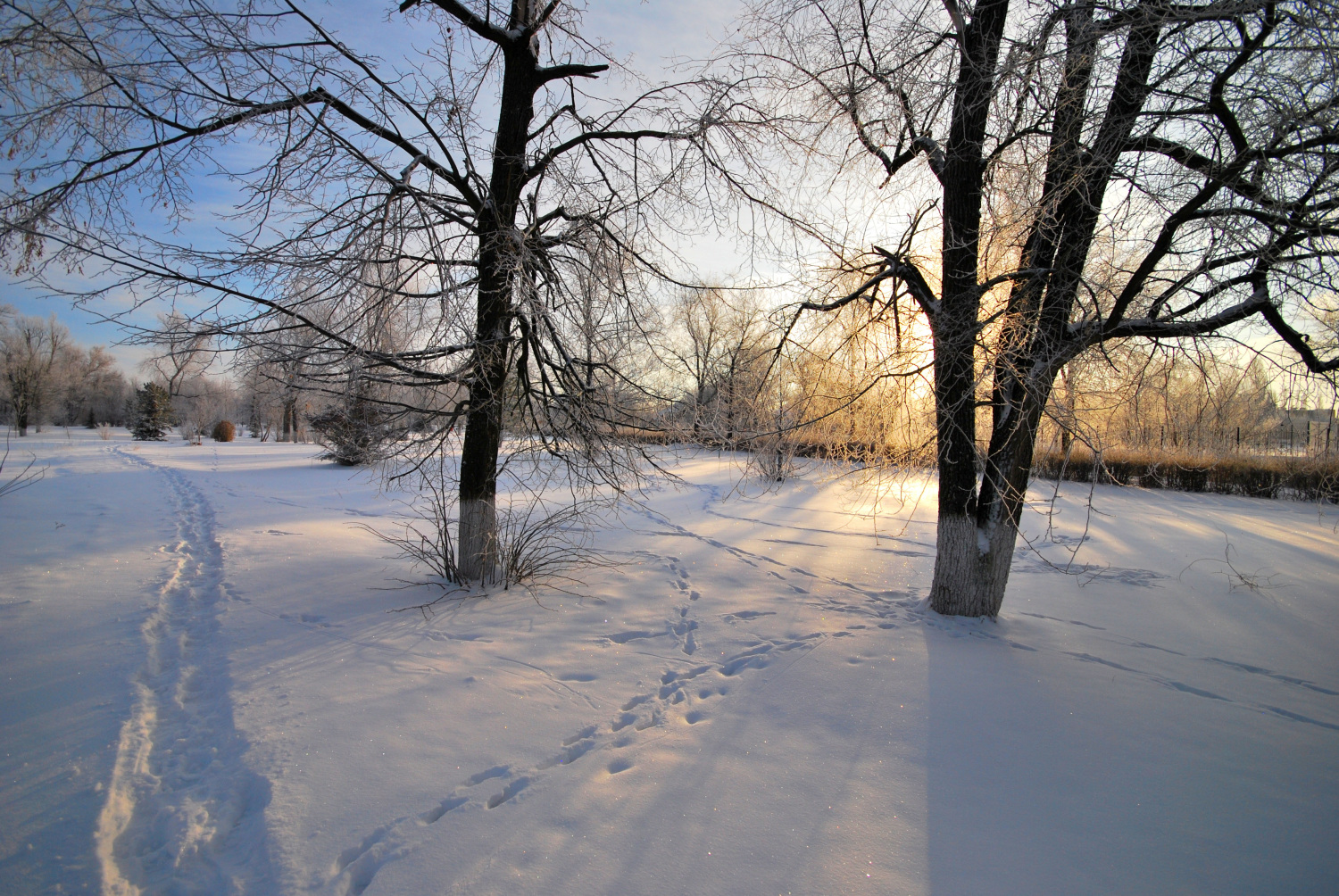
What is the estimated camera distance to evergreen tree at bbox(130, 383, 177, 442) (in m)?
32.8

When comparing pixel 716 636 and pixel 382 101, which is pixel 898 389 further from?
pixel 382 101

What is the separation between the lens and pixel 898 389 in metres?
5.56

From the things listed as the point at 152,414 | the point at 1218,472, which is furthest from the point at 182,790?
the point at 152,414

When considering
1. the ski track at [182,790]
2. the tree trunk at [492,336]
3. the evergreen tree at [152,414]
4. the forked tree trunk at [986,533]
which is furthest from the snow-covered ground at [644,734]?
the evergreen tree at [152,414]

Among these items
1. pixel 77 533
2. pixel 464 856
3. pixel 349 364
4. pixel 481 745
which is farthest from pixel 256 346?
pixel 77 533

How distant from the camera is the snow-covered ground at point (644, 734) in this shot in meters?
2.27

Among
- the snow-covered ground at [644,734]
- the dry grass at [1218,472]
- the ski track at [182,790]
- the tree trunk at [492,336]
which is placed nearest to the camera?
the ski track at [182,790]

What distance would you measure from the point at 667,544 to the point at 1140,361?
589cm

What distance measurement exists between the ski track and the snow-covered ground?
0.6 inches

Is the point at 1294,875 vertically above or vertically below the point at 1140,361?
below

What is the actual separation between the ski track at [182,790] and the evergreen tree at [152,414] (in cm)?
3885

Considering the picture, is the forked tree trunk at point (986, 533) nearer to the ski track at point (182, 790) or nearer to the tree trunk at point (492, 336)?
the tree trunk at point (492, 336)

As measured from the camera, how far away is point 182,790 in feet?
8.52

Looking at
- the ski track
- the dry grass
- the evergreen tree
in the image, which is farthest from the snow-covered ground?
the evergreen tree
